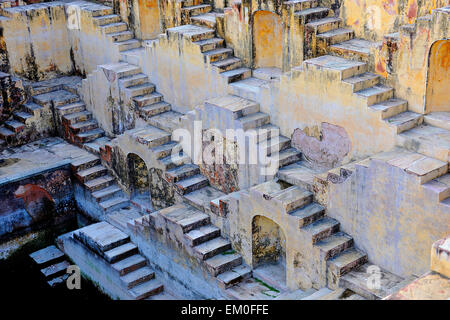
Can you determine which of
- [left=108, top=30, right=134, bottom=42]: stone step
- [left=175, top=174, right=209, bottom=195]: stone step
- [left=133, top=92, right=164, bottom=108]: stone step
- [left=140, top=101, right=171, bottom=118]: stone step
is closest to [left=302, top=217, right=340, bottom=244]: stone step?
[left=175, top=174, right=209, bottom=195]: stone step

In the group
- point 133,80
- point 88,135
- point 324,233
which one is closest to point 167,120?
point 133,80

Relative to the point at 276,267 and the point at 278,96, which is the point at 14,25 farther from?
the point at 276,267

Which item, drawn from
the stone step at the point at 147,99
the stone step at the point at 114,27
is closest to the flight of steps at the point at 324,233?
the stone step at the point at 147,99

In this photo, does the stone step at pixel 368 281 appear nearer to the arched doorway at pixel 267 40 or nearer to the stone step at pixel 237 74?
the stone step at pixel 237 74

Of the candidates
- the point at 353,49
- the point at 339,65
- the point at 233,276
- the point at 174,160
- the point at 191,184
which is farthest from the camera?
the point at 174,160

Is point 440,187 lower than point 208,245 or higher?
higher

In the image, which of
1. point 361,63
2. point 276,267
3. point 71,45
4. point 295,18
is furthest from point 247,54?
point 71,45

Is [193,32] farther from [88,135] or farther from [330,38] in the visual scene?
[88,135]
